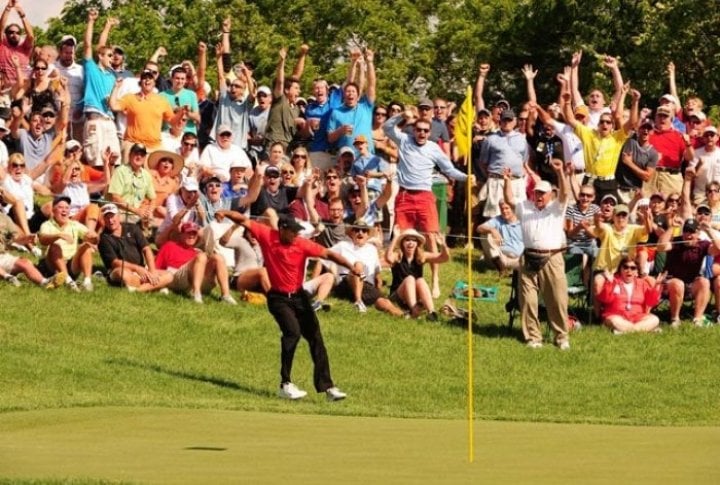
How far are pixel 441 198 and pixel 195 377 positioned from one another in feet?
25.8

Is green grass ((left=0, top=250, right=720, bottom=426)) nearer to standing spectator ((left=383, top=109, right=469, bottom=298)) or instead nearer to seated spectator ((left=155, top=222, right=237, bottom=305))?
seated spectator ((left=155, top=222, right=237, bottom=305))

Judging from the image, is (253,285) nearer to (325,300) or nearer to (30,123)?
(325,300)

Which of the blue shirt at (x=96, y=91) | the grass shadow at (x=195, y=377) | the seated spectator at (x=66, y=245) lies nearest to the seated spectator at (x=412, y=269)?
the seated spectator at (x=66, y=245)

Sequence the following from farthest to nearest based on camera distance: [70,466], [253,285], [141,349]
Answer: [253,285]
[141,349]
[70,466]

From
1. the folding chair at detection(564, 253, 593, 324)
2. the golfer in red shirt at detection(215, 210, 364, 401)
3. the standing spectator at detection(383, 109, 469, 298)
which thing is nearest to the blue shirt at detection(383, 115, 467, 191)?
the standing spectator at detection(383, 109, 469, 298)

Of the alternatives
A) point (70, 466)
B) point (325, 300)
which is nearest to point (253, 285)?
point (325, 300)

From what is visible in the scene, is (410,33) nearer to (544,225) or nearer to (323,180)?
(323,180)

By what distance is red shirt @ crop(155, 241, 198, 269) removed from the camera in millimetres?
24312

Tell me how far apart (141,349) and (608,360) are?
5682 millimetres

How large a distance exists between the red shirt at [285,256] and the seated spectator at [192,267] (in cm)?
403

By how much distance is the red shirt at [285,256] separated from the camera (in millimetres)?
19719

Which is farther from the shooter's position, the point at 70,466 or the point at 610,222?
the point at 610,222

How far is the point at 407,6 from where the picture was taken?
57656 mm

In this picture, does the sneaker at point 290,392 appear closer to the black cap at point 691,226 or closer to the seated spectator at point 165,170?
the seated spectator at point 165,170
